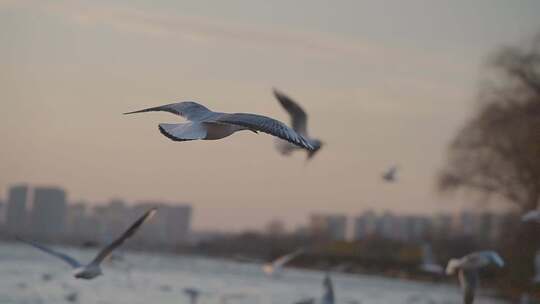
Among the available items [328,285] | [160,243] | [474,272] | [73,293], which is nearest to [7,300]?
[73,293]

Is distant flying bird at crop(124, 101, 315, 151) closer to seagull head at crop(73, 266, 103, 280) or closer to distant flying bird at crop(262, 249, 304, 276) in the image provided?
seagull head at crop(73, 266, 103, 280)

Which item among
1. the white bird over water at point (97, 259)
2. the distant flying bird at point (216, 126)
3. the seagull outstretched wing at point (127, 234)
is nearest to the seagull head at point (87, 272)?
the white bird over water at point (97, 259)

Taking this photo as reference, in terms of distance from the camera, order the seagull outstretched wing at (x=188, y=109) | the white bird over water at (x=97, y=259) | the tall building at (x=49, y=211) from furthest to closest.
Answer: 1. the tall building at (x=49, y=211)
2. the white bird over water at (x=97, y=259)
3. the seagull outstretched wing at (x=188, y=109)

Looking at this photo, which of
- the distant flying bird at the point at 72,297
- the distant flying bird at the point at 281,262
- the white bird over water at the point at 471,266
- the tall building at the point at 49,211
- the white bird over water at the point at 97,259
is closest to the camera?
the white bird over water at the point at 97,259

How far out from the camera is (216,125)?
27.1 feet

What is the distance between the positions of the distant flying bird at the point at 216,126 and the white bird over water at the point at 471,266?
475 cm

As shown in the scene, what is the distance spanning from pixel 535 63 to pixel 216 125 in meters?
25.3

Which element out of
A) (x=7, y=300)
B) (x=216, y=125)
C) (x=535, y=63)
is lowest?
(x=7, y=300)

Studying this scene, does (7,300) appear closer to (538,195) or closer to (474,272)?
(474,272)

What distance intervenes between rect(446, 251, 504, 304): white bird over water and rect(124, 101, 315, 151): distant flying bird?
4.75 meters

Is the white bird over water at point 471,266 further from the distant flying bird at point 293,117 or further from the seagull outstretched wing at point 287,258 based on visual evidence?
the seagull outstretched wing at point 287,258

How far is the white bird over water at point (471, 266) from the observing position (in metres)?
12.3

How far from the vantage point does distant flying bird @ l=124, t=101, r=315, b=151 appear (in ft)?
24.7

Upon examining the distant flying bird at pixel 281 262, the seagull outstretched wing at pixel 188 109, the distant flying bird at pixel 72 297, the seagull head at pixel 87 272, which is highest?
the seagull outstretched wing at pixel 188 109
